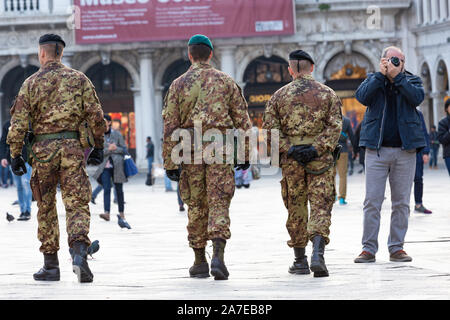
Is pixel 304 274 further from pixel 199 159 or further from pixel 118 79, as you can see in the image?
pixel 118 79

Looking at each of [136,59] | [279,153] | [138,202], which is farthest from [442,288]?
[136,59]

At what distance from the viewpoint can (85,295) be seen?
683 cm

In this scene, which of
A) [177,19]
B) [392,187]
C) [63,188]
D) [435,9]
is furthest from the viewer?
[435,9]

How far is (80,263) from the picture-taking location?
756 centimetres

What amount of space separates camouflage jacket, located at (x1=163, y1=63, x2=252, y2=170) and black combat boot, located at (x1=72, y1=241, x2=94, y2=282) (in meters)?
0.88

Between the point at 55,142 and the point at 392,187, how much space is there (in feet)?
9.65

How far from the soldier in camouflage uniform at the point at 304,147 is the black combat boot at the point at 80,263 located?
1.61 metres

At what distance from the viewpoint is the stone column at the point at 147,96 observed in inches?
1508

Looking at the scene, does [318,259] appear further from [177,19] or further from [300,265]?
[177,19]

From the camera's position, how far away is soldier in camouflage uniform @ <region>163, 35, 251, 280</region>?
25.4 ft

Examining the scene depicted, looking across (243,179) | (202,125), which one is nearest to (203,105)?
(202,125)

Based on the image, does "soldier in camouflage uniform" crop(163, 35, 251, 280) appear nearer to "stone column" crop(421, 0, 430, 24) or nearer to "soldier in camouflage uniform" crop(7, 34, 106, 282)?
"soldier in camouflage uniform" crop(7, 34, 106, 282)

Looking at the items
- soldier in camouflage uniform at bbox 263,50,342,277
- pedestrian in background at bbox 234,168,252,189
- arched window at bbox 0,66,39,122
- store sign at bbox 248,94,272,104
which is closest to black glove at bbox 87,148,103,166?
soldier in camouflage uniform at bbox 263,50,342,277

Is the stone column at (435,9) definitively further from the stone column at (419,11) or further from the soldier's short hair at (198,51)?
the soldier's short hair at (198,51)
